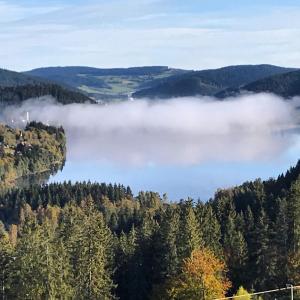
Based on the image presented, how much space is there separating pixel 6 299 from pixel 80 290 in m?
4.40

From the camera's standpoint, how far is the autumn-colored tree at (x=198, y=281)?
40.4 metres

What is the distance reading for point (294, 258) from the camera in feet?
153

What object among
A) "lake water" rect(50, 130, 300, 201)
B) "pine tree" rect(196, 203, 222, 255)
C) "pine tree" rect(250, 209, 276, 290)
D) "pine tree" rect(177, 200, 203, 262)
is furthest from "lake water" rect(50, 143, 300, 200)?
"pine tree" rect(177, 200, 203, 262)

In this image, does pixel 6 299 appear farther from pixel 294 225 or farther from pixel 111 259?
pixel 294 225

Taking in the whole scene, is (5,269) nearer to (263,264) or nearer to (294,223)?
(263,264)

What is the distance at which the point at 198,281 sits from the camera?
134ft

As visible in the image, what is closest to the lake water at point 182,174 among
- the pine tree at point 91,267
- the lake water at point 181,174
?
the lake water at point 181,174

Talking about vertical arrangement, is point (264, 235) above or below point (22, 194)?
above

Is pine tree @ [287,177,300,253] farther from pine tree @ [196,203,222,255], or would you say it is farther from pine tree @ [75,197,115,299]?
pine tree @ [75,197,115,299]

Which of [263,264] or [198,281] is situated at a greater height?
[198,281]

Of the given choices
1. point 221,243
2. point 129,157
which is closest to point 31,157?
point 129,157

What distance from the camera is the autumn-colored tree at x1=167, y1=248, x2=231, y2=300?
132 feet

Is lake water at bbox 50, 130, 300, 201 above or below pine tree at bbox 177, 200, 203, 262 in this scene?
below

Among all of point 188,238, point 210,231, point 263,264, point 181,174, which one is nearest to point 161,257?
point 188,238
